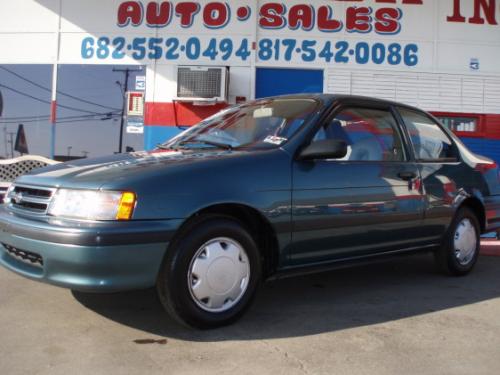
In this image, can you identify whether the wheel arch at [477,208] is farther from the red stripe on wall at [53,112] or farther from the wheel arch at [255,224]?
the red stripe on wall at [53,112]

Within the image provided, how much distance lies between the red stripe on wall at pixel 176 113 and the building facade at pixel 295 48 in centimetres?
2

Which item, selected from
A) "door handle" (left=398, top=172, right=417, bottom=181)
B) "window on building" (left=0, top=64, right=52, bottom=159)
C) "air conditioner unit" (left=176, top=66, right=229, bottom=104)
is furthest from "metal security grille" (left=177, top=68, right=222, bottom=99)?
"door handle" (left=398, top=172, right=417, bottom=181)

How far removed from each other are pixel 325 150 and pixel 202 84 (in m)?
5.42

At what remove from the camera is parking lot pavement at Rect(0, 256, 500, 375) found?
2.76 m

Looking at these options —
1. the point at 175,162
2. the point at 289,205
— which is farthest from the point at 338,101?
the point at 175,162

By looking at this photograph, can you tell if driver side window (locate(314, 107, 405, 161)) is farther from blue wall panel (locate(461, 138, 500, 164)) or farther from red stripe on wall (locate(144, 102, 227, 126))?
blue wall panel (locate(461, 138, 500, 164))

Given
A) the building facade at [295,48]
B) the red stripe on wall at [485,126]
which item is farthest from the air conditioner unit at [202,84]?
the red stripe on wall at [485,126]

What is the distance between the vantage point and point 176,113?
29.2 feet

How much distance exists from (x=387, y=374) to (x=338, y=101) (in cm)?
204

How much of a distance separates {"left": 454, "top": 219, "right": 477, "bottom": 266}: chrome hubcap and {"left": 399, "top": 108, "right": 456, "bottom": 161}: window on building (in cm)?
65

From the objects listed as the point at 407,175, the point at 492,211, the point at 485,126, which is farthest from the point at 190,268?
the point at 485,126

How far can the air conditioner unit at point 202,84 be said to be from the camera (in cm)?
848

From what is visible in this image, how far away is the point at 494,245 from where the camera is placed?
631 centimetres

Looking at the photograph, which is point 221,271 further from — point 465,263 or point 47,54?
point 47,54
